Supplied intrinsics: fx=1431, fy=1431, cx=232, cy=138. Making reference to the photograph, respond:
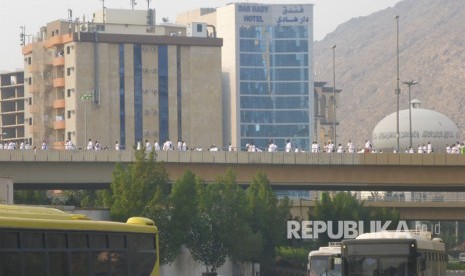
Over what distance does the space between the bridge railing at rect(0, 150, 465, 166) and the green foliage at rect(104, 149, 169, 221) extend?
1334cm

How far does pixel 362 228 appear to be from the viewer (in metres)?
102

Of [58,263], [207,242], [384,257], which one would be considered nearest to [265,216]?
[207,242]

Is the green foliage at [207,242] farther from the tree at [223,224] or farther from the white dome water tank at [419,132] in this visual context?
the white dome water tank at [419,132]

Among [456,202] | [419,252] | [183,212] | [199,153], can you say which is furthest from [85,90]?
[419,252]

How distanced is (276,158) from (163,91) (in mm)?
76933

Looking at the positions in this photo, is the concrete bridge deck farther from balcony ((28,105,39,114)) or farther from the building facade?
the building facade

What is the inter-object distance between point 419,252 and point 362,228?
2554 inches

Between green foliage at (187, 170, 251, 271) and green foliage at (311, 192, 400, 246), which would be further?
green foliage at (311, 192, 400, 246)

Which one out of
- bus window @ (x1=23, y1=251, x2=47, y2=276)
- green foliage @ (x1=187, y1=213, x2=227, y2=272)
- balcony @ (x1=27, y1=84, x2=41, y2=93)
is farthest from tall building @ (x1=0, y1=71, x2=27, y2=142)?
bus window @ (x1=23, y1=251, x2=47, y2=276)

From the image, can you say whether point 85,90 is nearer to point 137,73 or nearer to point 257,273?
point 137,73

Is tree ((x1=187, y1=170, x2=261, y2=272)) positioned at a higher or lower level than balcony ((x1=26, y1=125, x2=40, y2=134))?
lower

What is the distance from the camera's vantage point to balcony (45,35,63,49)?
16050cm

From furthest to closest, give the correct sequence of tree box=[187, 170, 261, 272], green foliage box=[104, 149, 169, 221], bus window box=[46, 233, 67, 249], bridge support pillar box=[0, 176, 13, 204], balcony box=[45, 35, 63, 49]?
balcony box=[45, 35, 63, 49] → tree box=[187, 170, 261, 272] → green foliage box=[104, 149, 169, 221] → bridge support pillar box=[0, 176, 13, 204] → bus window box=[46, 233, 67, 249]

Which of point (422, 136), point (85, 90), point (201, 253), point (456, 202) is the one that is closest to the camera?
point (201, 253)
